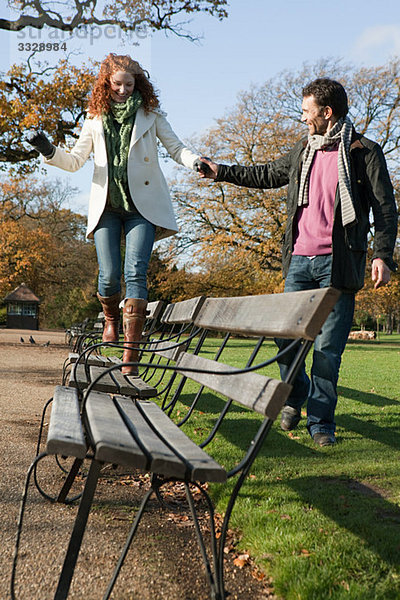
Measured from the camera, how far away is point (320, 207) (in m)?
4.04

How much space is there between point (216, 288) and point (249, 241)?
9.82 ft

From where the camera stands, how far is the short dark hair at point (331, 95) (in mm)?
3969

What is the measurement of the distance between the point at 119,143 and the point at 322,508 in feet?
11.1

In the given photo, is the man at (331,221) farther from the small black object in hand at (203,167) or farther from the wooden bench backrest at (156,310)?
the wooden bench backrest at (156,310)

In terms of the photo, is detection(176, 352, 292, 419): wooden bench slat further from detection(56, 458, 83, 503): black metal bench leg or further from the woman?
the woman

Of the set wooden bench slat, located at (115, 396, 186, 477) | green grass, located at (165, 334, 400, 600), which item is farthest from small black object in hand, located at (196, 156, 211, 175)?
wooden bench slat, located at (115, 396, 186, 477)

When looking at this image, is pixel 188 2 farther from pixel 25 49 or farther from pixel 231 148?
pixel 231 148

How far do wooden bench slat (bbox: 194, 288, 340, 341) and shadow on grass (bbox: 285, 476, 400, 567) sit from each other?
2.92ft

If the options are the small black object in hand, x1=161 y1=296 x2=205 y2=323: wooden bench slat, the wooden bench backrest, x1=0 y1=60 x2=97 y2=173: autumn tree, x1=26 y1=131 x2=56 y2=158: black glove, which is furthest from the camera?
x1=0 y1=60 x2=97 y2=173: autumn tree

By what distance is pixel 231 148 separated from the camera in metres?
24.9

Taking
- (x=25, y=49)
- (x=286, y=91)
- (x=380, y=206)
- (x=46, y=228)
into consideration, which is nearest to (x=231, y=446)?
(x=380, y=206)

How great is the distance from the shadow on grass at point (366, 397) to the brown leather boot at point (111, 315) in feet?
8.45

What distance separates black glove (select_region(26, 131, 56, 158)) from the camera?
4.11 m

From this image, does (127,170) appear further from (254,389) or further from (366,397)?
(366,397)
